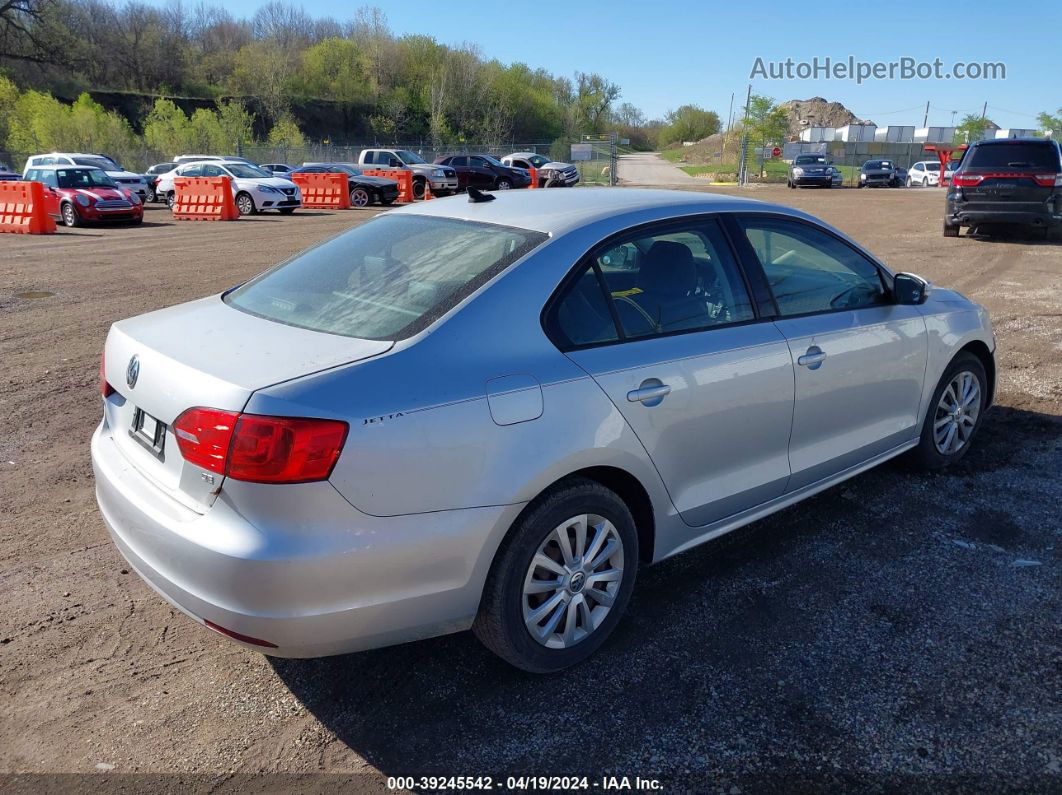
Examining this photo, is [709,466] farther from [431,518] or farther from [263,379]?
[263,379]

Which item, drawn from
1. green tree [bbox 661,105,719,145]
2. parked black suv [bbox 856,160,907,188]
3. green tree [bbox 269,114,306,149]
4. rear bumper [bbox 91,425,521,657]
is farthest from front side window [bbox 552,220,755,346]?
green tree [bbox 661,105,719,145]

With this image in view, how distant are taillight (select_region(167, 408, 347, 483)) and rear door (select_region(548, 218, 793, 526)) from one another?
929 millimetres

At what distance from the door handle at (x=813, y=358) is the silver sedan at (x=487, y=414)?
0.07 ft

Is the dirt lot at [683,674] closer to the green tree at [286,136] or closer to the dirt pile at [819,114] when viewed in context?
the green tree at [286,136]

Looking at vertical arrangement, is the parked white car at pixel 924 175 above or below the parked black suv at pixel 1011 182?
above

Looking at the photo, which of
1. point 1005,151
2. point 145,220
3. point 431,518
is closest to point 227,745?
point 431,518

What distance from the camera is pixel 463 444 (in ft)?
8.45

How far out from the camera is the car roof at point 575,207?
3.31 meters

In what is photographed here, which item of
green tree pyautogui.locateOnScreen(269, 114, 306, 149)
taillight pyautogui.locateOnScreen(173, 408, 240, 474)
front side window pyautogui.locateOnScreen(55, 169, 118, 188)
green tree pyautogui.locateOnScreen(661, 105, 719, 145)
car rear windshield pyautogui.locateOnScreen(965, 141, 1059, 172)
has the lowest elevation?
taillight pyautogui.locateOnScreen(173, 408, 240, 474)

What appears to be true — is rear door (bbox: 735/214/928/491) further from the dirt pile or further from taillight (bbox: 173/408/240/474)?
the dirt pile

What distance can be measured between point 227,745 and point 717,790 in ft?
Answer: 5.17

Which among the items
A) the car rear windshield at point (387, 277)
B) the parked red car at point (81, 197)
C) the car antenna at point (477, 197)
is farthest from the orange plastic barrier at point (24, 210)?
the car antenna at point (477, 197)

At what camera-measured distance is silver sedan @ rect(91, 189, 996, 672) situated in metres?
2.44

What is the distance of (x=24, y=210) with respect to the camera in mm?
19188
